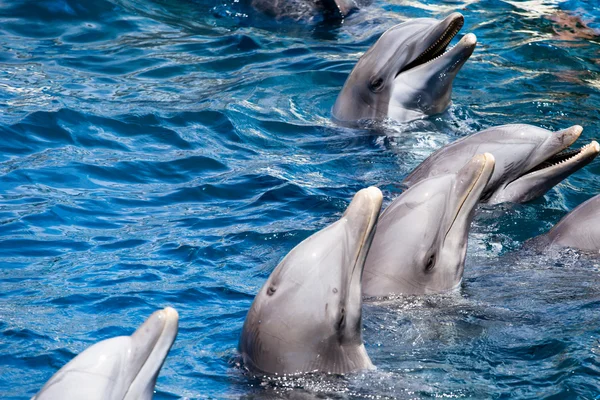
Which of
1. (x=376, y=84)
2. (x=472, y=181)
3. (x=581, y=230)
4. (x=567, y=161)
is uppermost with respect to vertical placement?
(x=472, y=181)

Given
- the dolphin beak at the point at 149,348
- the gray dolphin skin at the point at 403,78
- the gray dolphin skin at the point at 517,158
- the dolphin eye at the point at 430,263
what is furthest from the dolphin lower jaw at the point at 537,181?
the dolphin beak at the point at 149,348

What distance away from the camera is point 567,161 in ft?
24.1

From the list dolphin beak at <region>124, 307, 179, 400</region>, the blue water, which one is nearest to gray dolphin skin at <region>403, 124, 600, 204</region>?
the blue water

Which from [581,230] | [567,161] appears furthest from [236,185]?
[581,230]

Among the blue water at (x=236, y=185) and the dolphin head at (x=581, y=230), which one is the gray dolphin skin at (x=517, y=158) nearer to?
the blue water at (x=236, y=185)

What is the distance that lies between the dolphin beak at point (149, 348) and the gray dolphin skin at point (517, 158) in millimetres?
3937

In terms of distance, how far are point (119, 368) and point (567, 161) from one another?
4.53m

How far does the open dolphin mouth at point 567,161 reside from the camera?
281 inches

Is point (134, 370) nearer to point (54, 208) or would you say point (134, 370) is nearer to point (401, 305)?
point (401, 305)

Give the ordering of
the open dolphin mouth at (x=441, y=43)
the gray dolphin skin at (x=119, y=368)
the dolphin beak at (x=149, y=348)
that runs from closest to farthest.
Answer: the gray dolphin skin at (x=119, y=368) → the dolphin beak at (x=149, y=348) → the open dolphin mouth at (x=441, y=43)

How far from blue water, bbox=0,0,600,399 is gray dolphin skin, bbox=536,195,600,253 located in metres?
0.21

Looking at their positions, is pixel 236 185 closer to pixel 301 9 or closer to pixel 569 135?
pixel 569 135

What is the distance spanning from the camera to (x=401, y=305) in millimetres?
5863

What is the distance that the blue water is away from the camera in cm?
546
